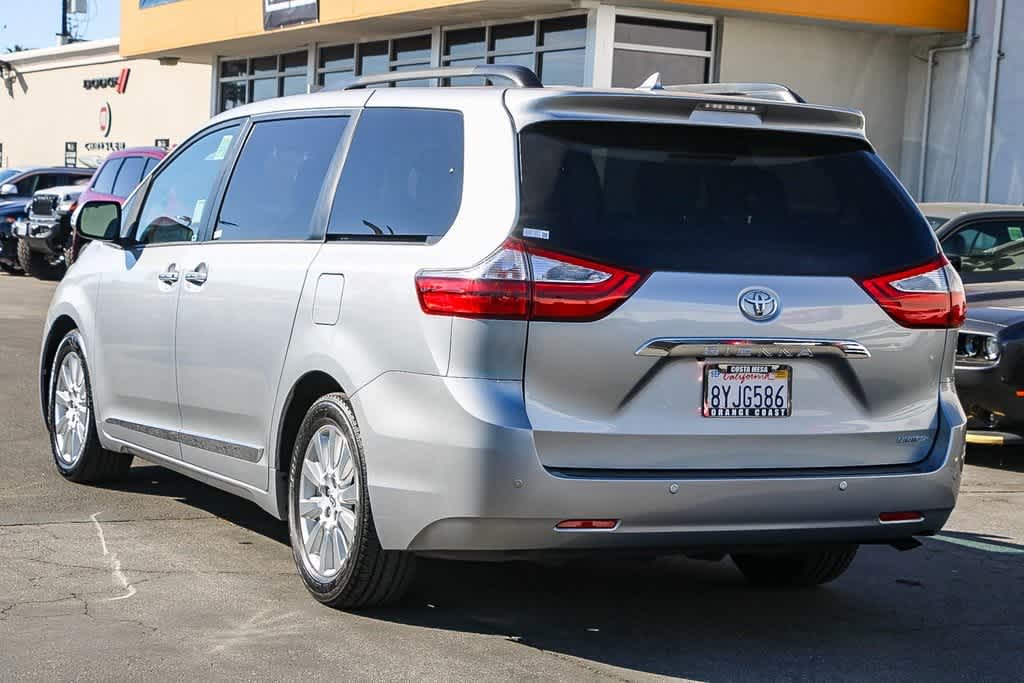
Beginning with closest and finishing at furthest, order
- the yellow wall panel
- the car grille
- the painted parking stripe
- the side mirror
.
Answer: the painted parking stripe
the side mirror
the yellow wall panel
the car grille

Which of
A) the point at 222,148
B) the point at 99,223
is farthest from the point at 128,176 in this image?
the point at 222,148

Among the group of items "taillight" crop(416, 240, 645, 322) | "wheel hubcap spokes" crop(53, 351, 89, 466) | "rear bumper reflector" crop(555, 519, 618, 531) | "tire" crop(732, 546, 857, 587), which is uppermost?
"taillight" crop(416, 240, 645, 322)

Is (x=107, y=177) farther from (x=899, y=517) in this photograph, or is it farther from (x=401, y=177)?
(x=899, y=517)

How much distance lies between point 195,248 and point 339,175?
1.12m

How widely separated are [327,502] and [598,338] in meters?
1.32

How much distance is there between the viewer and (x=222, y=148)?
707cm

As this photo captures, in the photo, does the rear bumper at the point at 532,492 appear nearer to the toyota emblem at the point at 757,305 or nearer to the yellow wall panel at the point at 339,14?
the toyota emblem at the point at 757,305

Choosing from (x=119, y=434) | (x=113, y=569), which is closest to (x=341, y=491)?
(x=113, y=569)

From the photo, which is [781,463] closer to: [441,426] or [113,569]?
[441,426]

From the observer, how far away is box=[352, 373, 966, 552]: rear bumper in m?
5.00

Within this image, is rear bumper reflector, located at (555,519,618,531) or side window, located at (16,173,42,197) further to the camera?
side window, located at (16,173,42,197)

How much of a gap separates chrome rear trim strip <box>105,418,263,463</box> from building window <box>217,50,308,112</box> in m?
23.6

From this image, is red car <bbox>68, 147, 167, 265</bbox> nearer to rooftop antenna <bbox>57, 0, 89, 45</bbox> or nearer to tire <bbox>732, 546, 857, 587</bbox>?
tire <bbox>732, 546, 857, 587</bbox>

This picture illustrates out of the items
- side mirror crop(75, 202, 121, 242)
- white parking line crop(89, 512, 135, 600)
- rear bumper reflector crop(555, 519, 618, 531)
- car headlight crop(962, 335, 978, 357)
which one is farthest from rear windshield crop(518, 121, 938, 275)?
car headlight crop(962, 335, 978, 357)
